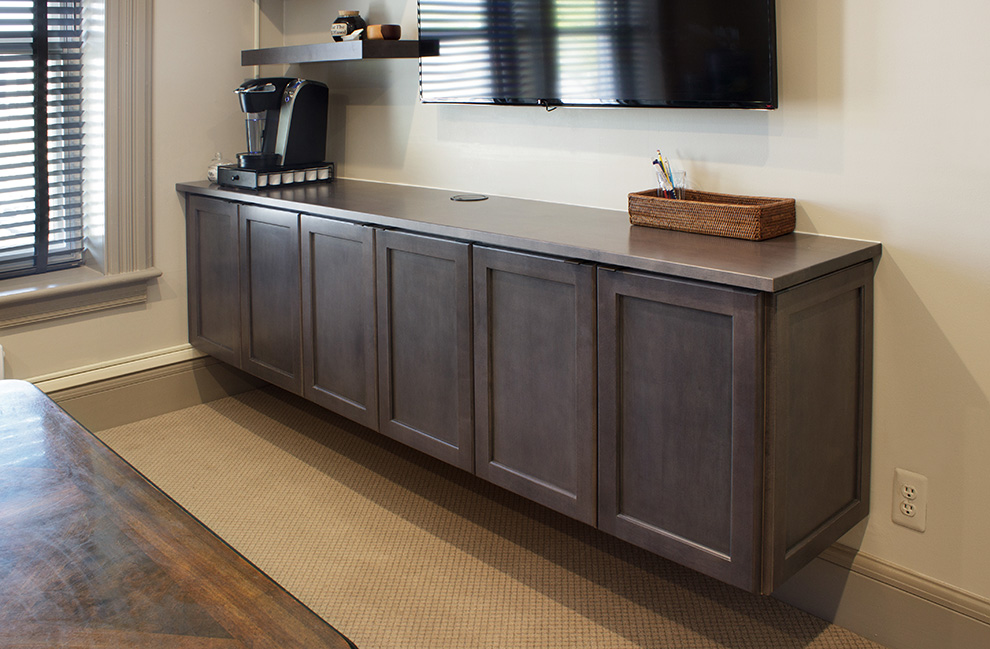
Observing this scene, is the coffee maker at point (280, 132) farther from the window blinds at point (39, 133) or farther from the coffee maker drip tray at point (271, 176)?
the window blinds at point (39, 133)

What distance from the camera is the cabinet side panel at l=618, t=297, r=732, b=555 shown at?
1726 millimetres

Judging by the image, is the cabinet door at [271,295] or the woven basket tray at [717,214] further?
the cabinet door at [271,295]

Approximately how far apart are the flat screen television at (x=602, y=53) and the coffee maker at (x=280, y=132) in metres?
0.55

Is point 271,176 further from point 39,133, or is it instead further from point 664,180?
point 664,180

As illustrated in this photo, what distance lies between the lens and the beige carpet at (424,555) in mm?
2049

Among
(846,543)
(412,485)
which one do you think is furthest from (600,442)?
(412,485)

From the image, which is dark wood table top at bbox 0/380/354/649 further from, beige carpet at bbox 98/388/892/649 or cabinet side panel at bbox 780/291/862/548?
cabinet side panel at bbox 780/291/862/548

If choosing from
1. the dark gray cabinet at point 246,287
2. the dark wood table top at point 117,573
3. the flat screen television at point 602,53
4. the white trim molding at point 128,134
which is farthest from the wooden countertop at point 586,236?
the dark wood table top at point 117,573

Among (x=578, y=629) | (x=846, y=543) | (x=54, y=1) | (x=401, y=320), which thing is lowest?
(x=578, y=629)

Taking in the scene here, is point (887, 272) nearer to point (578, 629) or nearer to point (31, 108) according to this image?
point (578, 629)

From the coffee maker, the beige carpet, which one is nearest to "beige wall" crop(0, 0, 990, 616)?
the beige carpet

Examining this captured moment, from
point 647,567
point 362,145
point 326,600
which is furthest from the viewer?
point 362,145

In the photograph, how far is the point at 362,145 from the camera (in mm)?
Answer: 3320

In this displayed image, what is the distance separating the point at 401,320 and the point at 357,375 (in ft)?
1.04
